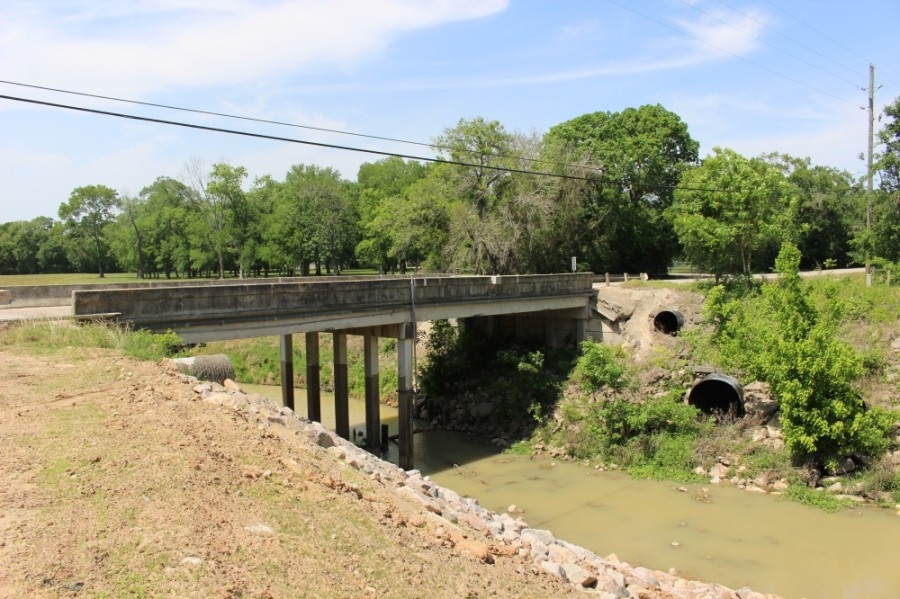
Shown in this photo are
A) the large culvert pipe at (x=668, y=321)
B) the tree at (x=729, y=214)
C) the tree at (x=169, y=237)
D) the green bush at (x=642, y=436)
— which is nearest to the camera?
the green bush at (x=642, y=436)

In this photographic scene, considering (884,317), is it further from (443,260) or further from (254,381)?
(254,381)

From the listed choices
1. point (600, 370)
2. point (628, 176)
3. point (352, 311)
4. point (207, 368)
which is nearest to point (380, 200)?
point (628, 176)

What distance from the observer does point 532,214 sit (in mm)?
35125

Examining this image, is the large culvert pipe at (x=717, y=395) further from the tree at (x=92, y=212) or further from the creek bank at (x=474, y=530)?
the tree at (x=92, y=212)

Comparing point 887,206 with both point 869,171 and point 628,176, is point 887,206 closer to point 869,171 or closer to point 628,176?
point 869,171

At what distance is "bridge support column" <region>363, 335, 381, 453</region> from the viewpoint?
21953mm

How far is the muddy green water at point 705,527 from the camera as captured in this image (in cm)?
1352

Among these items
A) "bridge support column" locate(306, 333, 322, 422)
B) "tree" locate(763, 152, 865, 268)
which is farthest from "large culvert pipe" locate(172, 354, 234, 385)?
"tree" locate(763, 152, 865, 268)

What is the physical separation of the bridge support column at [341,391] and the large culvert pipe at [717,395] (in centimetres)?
1144

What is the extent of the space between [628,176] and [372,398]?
26.3 meters

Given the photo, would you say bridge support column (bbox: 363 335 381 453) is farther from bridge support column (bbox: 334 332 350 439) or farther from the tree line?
the tree line

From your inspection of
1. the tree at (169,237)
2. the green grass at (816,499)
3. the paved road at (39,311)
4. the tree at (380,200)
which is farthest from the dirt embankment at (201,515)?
the tree at (169,237)

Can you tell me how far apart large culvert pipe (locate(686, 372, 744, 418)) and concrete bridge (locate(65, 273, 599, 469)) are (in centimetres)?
673

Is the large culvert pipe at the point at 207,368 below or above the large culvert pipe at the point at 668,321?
above
